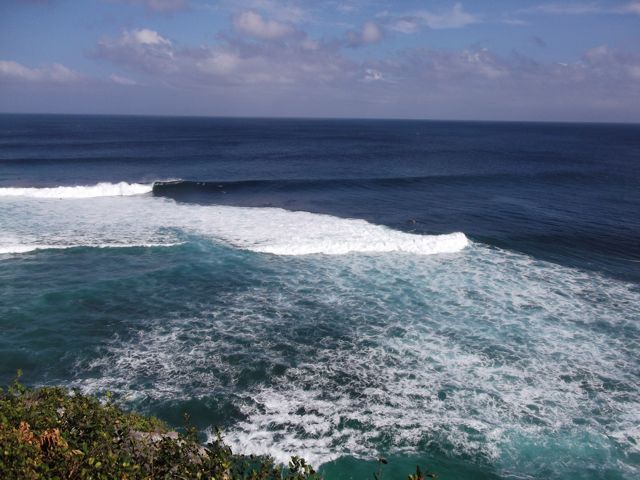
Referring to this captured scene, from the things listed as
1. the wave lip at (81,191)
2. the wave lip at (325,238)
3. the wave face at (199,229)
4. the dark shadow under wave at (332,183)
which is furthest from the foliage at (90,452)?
the dark shadow under wave at (332,183)

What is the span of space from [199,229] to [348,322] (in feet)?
61.3

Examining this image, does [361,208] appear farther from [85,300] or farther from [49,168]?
[49,168]

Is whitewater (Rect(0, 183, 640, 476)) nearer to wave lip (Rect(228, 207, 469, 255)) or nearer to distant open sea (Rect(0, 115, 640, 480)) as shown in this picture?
distant open sea (Rect(0, 115, 640, 480))

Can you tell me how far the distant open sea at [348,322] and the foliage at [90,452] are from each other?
1.53 m

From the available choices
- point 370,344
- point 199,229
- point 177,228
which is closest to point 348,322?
point 370,344

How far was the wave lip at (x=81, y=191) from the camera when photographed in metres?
46.4

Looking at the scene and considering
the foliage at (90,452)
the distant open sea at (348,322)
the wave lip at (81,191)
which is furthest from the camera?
the wave lip at (81,191)

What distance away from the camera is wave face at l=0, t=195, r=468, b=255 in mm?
33312

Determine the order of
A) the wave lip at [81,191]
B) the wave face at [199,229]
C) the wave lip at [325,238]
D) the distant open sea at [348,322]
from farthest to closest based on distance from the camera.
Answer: the wave lip at [81,191], the wave lip at [325,238], the wave face at [199,229], the distant open sea at [348,322]

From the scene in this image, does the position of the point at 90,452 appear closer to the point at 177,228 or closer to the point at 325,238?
the point at 325,238

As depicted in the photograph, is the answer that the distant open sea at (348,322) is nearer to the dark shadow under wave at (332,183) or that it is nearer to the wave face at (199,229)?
the wave face at (199,229)

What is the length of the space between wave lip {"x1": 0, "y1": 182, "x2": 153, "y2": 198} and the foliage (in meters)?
41.2

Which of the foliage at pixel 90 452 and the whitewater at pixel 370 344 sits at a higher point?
the foliage at pixel 90 452

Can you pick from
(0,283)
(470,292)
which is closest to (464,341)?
(470,292)
